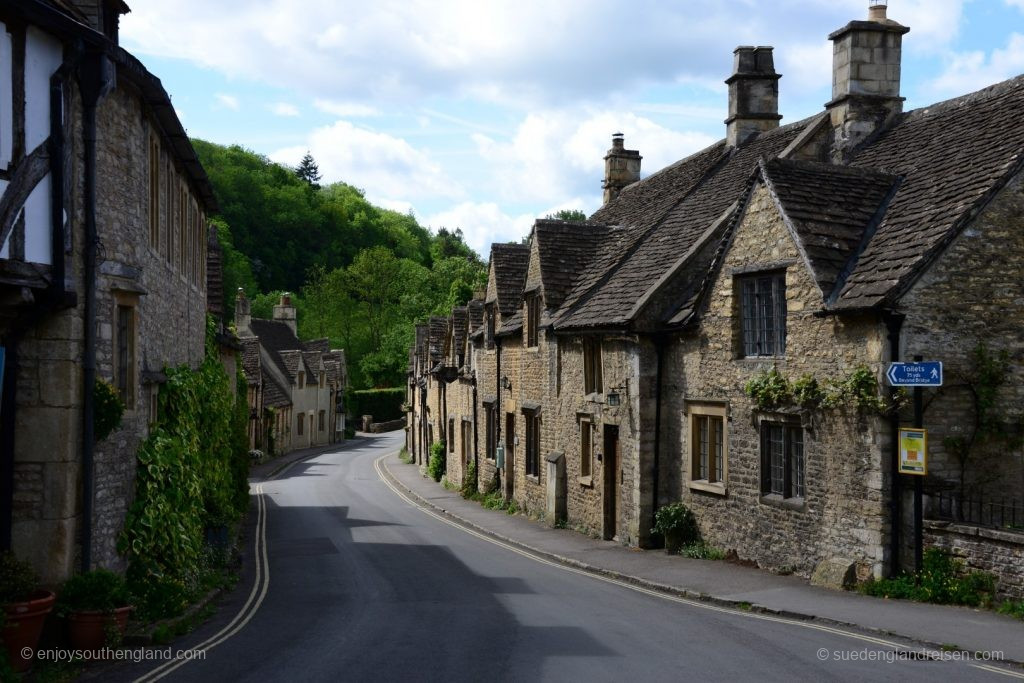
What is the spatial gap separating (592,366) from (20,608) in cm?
1455

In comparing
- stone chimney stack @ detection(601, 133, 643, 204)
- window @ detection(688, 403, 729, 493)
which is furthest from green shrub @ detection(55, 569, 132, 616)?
stone chimney stack @ detection(601, 133, 643, 204)

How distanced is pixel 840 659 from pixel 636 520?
9.60 meters

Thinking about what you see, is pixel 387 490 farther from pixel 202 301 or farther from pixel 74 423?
pixel 74 423

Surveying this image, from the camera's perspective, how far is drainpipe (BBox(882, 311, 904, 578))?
1361 cm

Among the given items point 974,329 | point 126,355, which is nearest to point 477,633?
point 126,355

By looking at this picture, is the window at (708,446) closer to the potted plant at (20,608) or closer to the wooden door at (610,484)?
the wooden door at (610,484)

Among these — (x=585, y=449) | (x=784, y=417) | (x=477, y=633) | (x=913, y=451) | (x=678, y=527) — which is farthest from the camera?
(x=585, y=449)

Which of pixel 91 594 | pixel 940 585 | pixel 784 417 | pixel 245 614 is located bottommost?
pixel 245 614

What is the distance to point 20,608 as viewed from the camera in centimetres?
987

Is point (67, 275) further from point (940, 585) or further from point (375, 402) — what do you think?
point (375, 402)

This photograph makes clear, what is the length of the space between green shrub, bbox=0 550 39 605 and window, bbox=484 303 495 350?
20882 mm

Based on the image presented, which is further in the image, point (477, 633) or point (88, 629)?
point (477, 633)

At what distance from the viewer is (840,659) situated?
10180mm

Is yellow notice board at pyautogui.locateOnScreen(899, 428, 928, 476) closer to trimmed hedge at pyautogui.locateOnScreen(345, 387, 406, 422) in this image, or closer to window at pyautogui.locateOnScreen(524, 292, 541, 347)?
window at pyautogui.locateOnScreen(524, 292, 541, 347)
